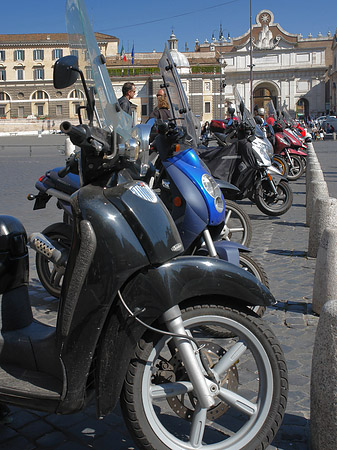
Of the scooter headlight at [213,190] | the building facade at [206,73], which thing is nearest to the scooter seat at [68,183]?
the scooter headlight at [213,190]

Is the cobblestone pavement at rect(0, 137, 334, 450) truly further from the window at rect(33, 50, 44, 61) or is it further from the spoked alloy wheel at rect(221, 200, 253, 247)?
the window at rect(33, 50, 44, 61)

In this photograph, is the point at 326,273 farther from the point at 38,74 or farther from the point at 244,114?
the point at 38,74

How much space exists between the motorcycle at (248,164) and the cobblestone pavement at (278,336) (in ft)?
1.15

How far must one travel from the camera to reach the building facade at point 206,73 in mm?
88875

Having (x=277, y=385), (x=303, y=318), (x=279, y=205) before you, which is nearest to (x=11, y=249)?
(x=277, y=385)

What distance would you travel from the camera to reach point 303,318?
440cm

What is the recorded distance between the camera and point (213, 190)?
4285 millimetres

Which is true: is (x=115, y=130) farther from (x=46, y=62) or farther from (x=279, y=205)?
(x=46, y=62)

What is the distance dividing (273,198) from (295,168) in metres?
5.70

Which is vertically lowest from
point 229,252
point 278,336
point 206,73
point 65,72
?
point 278,336

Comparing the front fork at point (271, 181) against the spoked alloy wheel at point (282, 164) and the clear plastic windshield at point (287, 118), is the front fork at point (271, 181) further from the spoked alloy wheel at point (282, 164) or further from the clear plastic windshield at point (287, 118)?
the clear plastic windshield at point (287, 118)

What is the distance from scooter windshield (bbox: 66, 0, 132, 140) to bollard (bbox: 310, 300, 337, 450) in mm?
1092

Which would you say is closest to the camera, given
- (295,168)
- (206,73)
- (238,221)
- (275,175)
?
(238,221)

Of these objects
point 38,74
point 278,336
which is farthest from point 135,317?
point 38,74
